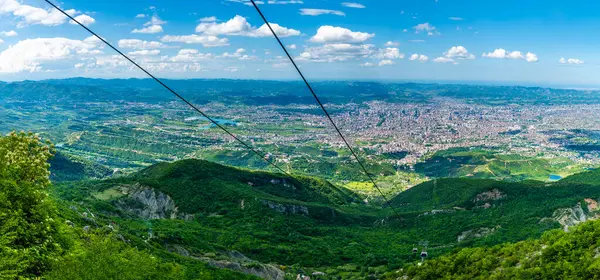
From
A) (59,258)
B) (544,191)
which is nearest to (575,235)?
(59,258)

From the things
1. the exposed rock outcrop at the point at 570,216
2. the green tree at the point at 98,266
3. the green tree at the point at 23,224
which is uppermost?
the green tree at the point at 23,224

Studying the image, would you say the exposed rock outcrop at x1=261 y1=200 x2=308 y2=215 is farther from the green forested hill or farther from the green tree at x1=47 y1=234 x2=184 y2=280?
the green tree at x1=47 y1=234 x2=184 y2=280

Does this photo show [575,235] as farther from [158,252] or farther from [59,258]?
[158,252]

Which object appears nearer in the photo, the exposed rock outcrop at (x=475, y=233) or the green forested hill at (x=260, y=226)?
the green forested hill at (x=260, y=226)

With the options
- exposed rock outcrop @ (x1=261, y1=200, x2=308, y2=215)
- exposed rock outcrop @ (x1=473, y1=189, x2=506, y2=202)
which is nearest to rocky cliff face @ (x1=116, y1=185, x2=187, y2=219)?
exposed rock outcrop @ (x1=261, y1=200, x2=308, y2=215)

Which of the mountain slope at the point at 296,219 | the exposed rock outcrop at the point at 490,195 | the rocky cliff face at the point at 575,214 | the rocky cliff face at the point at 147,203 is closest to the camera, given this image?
the mountain slope at the point at 296,219

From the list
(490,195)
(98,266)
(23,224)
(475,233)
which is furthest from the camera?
(490,195)

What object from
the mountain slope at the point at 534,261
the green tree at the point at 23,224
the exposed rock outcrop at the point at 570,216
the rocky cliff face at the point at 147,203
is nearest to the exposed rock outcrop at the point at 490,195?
the exposed rock outcrop at the point at 570,216

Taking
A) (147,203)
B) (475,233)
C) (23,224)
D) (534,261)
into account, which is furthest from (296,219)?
(23,224)

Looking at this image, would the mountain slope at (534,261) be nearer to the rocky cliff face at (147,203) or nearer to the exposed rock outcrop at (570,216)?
the exposed rock outcrop at (570,216)

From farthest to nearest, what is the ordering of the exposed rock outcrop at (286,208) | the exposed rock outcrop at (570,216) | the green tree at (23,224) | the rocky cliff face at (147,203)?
the exposed rock outcrop at (286,208), the rocky cliff face at (147,203), the exposed rock outcrop at (570,216), the green tree at (23,224)

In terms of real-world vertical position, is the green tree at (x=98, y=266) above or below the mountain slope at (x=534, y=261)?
above

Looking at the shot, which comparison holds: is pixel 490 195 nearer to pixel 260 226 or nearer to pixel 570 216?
pixel 570 216
